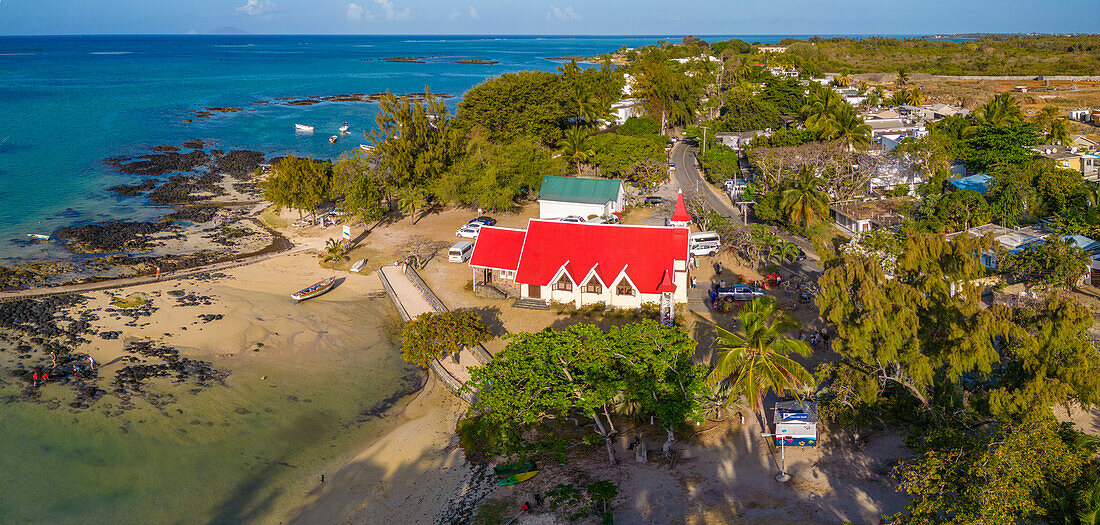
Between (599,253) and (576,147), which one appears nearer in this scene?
(599,253)

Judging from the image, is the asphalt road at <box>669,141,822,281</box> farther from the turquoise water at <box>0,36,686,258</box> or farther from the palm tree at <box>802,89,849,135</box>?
the turquoise water at <box>0,36,686,258</box>

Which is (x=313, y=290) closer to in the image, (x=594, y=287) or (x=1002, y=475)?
(x=594, y=287)

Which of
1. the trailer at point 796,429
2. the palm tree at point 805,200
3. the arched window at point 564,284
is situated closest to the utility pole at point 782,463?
the trailer at point 796,429

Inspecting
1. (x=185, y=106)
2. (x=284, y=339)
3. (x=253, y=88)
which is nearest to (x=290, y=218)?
(x=284, y=339)

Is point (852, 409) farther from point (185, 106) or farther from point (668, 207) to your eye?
point (185, 106)

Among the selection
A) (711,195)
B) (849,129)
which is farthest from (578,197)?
(849,129)
